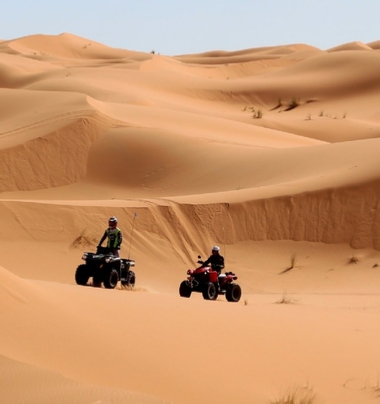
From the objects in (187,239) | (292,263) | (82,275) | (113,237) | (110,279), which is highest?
(187,239)

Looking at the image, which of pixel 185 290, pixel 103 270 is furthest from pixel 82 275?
pixel 185 290

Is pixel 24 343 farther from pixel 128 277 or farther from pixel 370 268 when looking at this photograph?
pixel 370 268

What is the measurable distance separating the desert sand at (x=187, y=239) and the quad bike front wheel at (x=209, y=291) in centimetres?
70

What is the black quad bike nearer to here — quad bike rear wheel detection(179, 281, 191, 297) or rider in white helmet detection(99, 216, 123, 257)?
rider in white helmet detection(99, 216, 123, 257)

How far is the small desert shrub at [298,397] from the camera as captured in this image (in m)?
7.62

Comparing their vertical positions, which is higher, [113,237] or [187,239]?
[187,239]

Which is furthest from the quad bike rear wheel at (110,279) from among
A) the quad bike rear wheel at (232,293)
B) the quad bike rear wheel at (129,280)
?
the quad bike rear wheel at (232,293)

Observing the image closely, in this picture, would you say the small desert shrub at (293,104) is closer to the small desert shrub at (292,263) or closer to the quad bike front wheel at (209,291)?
the small desert shrub at (292,263)

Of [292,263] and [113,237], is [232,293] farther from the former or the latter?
[292,263]

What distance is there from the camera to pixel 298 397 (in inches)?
310

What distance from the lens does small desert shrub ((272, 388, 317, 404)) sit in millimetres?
7625

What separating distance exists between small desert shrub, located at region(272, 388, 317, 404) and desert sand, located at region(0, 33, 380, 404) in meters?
0.03

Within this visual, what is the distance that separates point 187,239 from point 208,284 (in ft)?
22.8

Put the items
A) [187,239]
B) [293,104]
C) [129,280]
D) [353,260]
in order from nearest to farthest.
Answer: [129,280], [353,260], [187,239], [293,104]
